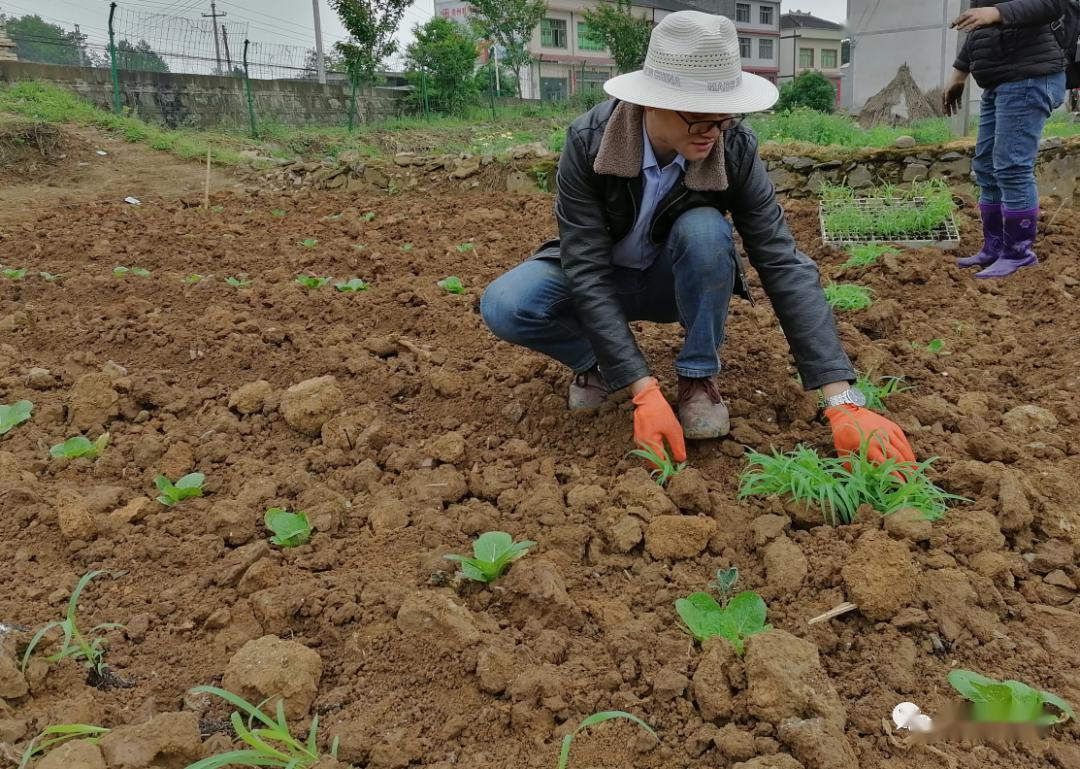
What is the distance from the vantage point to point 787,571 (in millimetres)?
1772

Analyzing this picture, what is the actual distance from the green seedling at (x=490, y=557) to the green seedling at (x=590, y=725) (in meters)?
0.44

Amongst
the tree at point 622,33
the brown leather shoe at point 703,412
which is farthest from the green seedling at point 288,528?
the tree at point 622,33

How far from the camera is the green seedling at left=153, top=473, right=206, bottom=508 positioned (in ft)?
7.26

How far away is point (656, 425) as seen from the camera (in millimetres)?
2193

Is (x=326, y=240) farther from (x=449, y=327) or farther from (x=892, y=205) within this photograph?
(x=892, y=205)

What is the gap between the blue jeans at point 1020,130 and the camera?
401 cm

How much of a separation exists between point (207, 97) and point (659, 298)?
45.3 ft

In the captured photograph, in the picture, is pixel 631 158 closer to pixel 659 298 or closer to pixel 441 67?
pixel 659 298

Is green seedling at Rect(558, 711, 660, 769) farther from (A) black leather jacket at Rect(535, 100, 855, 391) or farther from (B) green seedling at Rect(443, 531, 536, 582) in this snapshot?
(A) black leather jacket at Rect(535, 100, 855, 391)

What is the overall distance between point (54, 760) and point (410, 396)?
1732 millimetres

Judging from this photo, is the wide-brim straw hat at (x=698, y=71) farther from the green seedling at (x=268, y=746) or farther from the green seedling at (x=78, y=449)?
the green seedling at (x=78, y=449)

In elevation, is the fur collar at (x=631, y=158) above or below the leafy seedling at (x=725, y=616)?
above

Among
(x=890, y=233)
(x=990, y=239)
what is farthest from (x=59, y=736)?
(x=890, y=233)

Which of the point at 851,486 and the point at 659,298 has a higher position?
the point at 659,298
